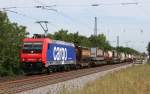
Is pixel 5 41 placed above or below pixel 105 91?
above

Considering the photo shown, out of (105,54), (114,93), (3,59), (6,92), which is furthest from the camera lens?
(105,54)

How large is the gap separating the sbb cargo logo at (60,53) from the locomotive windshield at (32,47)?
2.32 meters

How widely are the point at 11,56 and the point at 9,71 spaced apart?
1434 millimetres

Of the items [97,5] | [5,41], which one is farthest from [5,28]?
[97,5]

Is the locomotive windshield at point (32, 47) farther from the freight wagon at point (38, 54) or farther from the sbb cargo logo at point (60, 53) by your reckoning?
the sbb cargo logo at point (60, 53)

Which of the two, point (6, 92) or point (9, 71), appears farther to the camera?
point (9, 71)

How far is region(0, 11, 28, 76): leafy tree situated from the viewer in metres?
40.7

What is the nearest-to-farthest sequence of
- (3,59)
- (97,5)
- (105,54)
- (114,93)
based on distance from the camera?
(114,93), (97,5), (3,59), (105,54)

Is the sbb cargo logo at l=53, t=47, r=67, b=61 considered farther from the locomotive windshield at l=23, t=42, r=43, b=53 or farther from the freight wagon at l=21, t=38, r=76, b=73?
the locomotive windshield at l=23, t=42, r=43, b=53

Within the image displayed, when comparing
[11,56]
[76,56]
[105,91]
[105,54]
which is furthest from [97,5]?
[105,54]

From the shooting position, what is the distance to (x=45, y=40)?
4116 cm

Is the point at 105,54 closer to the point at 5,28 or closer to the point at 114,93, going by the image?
the point at 5,28

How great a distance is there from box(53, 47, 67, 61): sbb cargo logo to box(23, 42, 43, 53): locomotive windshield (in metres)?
2.32

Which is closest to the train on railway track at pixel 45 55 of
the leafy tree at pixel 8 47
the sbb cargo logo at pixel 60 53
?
the sbb cargo logo at pixel 60 53
